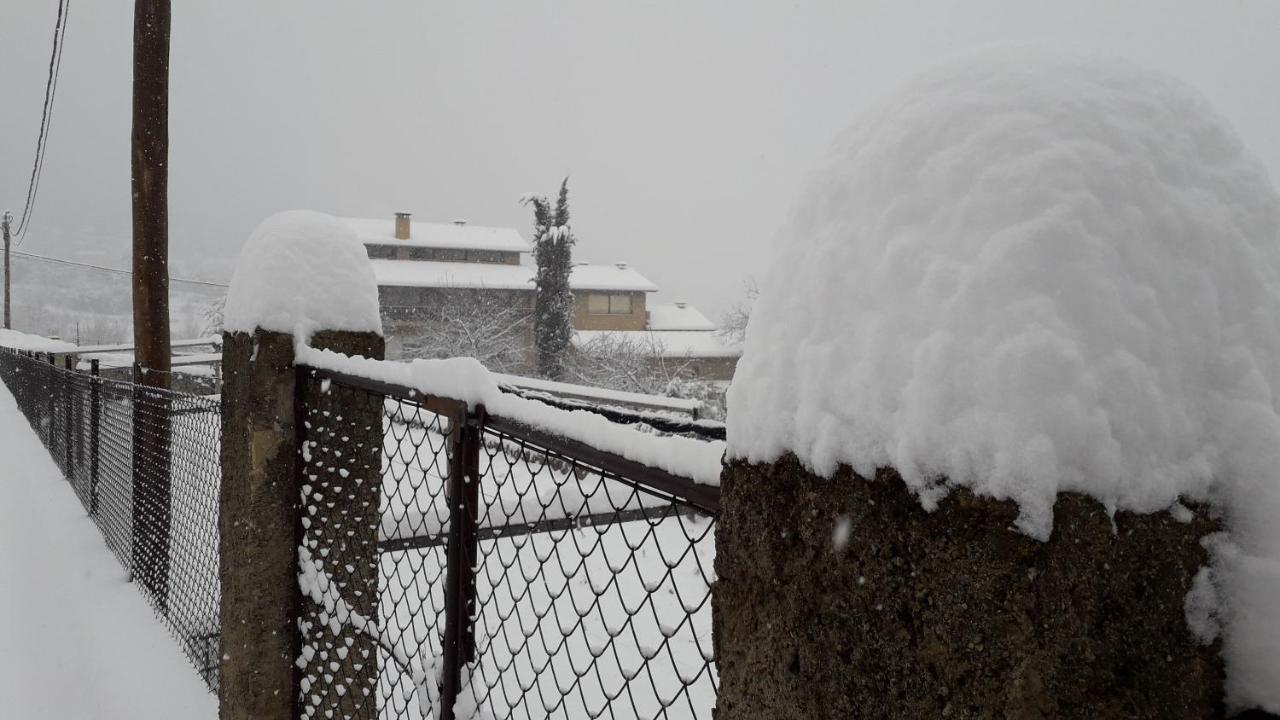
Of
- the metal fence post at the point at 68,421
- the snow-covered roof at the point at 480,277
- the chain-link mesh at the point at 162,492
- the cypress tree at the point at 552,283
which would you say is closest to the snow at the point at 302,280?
the chain-link mesh at the point at 162,492

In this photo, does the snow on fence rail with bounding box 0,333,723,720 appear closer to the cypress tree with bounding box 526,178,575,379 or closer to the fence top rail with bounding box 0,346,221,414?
the fence top rail with bounding box 0,346,221,414

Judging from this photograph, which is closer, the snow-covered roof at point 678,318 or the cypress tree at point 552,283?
the cypress tree at point 552,283

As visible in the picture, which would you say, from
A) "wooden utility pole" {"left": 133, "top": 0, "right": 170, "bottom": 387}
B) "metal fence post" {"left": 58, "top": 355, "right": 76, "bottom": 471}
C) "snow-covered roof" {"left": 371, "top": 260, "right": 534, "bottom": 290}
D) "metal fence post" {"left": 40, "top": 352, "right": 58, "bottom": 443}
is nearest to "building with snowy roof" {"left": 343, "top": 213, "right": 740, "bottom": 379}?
"snow-covered roof" {"left": 371, "top": 260, "right": 534, "bottom": 290}

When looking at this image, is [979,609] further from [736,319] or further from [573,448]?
[736,319]

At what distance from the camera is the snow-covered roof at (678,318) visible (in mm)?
46188

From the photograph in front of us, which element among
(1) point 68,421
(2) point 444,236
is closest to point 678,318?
(2) point 444,236

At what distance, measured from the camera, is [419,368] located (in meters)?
1.65

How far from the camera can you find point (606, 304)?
40094 millimetres

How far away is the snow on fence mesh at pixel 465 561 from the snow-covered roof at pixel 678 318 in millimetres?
41969

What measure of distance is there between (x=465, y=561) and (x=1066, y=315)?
50.3 inches

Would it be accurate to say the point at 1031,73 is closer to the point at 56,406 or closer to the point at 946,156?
the point at 946,156

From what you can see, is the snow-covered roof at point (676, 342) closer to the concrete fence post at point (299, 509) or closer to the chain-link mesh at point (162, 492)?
the chain-link mesh at point (162, 492)

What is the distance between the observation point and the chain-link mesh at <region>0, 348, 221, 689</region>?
346 centimetres

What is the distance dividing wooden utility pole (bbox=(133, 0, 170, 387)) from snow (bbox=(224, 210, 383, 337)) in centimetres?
346
